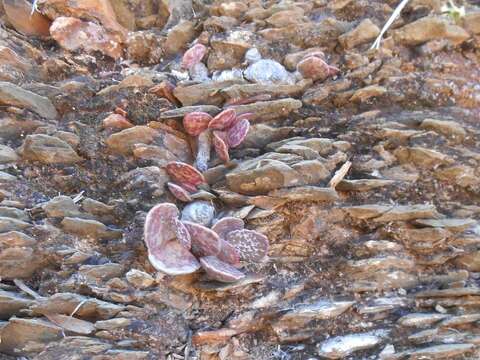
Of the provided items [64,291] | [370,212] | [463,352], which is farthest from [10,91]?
[463,352]

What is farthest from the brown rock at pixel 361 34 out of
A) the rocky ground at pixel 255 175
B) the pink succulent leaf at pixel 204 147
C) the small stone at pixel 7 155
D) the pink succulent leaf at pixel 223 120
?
the small stone at pixel 7 155

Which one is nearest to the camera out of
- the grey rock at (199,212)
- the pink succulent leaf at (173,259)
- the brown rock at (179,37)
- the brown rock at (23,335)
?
the brown rock at (23,335)

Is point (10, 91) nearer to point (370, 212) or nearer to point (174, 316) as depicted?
point (174, 316)

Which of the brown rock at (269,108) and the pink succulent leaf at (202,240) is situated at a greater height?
the brown rock at (269,108)

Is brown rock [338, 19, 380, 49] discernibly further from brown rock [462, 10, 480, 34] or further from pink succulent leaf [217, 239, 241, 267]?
pink succulent leaf [217, 239, 241, 267]

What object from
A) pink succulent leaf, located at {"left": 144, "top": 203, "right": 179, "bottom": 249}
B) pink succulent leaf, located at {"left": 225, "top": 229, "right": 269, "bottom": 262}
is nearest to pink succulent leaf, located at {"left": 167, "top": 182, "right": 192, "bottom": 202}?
pink succulent leaf, located at {"left": 144, "top": 203, "right": 179, "bottom": 249}

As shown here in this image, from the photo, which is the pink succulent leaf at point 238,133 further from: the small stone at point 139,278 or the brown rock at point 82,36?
the brown rock at point 82,36

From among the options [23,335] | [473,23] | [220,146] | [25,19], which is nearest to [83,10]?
[25,19]
